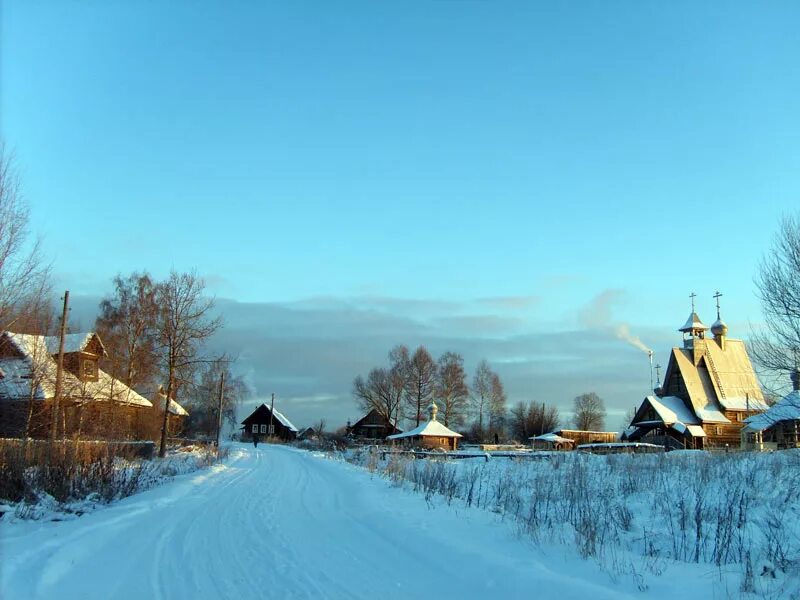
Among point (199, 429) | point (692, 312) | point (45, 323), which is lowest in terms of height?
point (199, 429)

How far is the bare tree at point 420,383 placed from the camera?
92125 mm

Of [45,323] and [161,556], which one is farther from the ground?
[45,323]

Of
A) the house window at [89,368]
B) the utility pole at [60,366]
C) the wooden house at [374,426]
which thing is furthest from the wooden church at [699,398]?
the utility pole at [60,366]

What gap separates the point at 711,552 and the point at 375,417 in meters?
84.7

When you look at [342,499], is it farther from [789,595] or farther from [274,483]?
[789,595]

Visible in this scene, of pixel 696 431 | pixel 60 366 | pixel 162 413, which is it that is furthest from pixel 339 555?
pixel 696 431

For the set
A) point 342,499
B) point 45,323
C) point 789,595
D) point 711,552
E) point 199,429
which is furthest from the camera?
point 199,429

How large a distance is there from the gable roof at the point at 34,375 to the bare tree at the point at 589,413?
286 ft

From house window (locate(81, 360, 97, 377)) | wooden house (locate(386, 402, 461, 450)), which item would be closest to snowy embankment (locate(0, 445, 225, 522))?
house window (locate(81, 360, 97, 377))

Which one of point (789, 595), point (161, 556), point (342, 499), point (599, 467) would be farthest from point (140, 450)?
point (789, 595)

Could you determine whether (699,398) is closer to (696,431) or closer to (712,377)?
(712,377)

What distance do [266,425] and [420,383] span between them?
111 ft

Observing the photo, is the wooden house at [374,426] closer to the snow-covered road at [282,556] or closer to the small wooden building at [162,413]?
the small wooden building at [162,413]

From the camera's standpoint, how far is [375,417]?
307 ft
